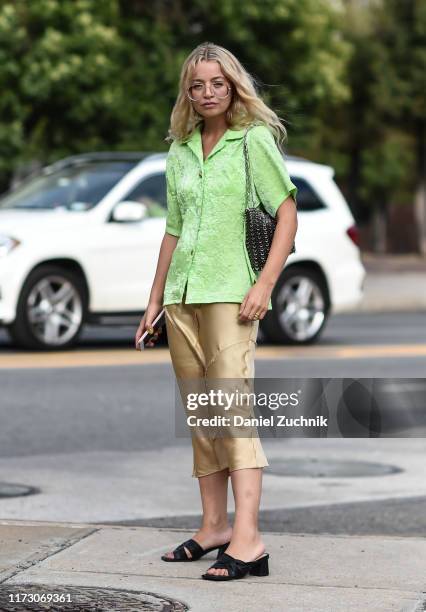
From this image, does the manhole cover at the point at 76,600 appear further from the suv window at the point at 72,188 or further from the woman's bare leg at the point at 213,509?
the suv window at the point at 72,188

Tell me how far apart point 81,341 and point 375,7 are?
103 feet

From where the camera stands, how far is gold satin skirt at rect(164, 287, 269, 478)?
5.31m

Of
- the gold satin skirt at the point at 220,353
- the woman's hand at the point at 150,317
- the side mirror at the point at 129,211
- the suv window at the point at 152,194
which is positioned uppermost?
the suv window at the point at 152,194

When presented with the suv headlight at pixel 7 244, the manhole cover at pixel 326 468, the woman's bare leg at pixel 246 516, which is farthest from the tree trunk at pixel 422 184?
the woman's bare leg at pixel 246 516

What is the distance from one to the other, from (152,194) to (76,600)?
32.2ft

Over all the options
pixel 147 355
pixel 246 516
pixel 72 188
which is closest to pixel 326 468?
pixel 246 516

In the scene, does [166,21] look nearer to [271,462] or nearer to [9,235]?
[9,235]

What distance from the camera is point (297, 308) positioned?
1474cm

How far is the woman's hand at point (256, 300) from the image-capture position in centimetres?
525

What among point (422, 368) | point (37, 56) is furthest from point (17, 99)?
point (422, 368)

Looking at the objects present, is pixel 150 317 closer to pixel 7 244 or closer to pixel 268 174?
pixel 268 174

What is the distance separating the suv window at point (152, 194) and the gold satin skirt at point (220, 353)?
29.4 ft

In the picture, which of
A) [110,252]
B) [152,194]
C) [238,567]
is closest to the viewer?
[238,567]

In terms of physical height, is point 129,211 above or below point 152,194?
below
